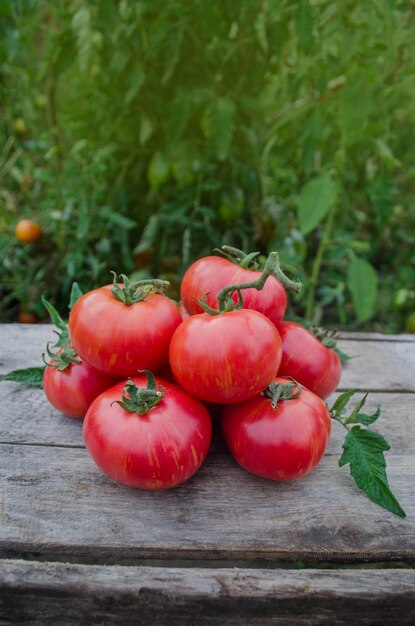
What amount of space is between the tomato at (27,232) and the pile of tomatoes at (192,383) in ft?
4.24

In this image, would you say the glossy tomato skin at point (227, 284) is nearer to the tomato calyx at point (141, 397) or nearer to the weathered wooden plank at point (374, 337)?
the tomato calyx at point (141, 397)

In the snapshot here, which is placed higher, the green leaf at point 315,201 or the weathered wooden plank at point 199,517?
the green leaf at point 315,201

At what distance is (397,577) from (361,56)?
145 centimetres

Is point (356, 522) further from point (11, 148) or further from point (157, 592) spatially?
point (11, 148)

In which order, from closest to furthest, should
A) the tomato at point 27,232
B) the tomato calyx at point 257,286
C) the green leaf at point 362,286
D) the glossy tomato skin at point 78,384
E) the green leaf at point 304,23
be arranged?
the tomato calyx at point 257,286, the glossy tomato skin at point 78,384, the green leaf at point 304,23, the green leaf at point 362,286, the tomato at point 27,232

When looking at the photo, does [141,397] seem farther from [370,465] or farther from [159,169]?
[159,169]

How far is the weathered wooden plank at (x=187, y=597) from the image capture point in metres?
0.64

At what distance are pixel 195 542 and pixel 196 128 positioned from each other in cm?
155

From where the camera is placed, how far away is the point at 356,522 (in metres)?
0.76

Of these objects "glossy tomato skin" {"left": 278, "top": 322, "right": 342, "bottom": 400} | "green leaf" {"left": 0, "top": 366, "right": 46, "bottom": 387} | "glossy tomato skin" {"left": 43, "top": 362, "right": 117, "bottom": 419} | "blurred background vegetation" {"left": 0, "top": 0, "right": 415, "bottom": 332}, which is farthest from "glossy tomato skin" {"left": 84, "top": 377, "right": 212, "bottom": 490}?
"blurred background vegetation" {"left": 0, "top": 0, "right": 415, "bottom": 332}

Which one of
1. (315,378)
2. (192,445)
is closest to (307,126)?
(315,378)

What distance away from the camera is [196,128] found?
189 cm

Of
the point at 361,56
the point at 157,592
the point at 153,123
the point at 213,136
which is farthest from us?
the point at 153,123

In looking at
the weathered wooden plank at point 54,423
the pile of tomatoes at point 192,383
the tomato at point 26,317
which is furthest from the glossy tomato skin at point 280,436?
the tomato at point 26,317
